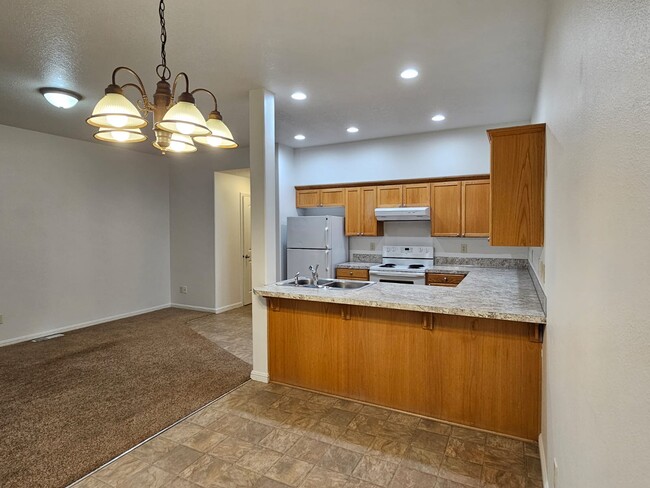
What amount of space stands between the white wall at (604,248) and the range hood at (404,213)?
3.46 m

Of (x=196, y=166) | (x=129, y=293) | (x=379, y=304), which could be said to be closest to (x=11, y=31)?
(x=379, y=304)

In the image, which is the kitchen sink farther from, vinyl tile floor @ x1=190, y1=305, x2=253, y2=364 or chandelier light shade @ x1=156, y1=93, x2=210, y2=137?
chandelier light shade @ x1=156, y1=93, x2=210, y2=137

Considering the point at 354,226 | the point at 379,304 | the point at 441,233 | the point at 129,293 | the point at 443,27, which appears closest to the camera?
the point at 443,27

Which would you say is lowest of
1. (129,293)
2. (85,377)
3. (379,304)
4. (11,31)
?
(85,377)

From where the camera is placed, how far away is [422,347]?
2695mm

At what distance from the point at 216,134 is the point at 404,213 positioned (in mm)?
3402

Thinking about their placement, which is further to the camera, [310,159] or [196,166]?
[196,166]

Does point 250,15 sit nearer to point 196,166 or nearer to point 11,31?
point 11,31

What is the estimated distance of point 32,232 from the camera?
15.7 feet

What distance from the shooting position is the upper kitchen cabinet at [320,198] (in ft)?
18.8

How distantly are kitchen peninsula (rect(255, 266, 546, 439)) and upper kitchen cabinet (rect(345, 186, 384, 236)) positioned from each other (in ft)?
7.47

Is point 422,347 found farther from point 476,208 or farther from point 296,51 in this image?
point 476,208

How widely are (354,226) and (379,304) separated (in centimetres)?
307

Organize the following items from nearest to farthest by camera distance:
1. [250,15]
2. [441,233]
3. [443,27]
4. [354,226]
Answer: [250,15], [443,27], [441,233], [354,226]
